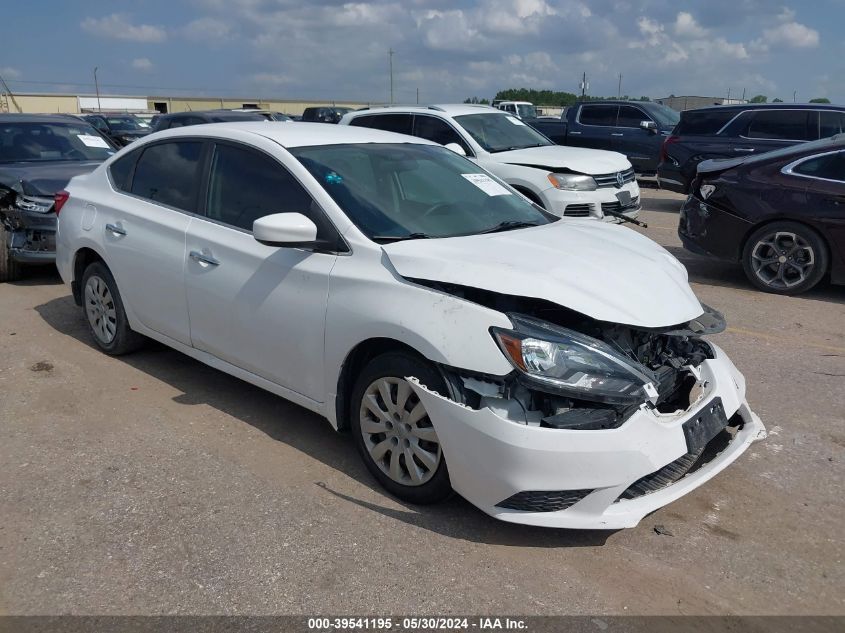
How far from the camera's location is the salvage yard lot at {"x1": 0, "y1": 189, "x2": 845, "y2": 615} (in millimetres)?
2941

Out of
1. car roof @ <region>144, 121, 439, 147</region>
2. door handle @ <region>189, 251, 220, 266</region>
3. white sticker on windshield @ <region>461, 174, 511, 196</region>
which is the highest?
car roof @ <region>144, 121, 439, 147</region>

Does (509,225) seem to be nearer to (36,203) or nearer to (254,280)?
(254,280)

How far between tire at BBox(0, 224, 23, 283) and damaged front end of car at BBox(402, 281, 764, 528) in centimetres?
633

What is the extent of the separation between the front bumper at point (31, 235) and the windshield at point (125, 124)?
61.5ft

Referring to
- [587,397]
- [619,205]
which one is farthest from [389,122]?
[587,397]

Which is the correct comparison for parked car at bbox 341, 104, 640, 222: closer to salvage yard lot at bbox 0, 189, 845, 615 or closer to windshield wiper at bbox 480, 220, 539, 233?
salvage yard lot at bbox 0, 189, 845, 615

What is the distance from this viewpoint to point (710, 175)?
8016 millimetres

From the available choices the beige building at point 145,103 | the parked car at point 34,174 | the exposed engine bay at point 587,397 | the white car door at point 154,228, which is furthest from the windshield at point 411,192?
the beige building at point 145,103

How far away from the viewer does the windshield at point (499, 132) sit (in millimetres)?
10250

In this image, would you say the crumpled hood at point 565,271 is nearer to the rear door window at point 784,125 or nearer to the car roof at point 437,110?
the car roof at point 437,110

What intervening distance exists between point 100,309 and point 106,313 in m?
0.09

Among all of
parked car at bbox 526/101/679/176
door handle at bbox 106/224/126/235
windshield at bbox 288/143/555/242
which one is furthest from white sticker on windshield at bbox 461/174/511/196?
parked car at bbox 526/101/679/176

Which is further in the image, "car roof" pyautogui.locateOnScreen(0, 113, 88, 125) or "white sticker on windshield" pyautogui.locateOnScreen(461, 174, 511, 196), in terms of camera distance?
"car roof" pyautogui.locateOnScreen(0, 113, 88, 125)

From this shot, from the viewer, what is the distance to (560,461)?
302 cm
